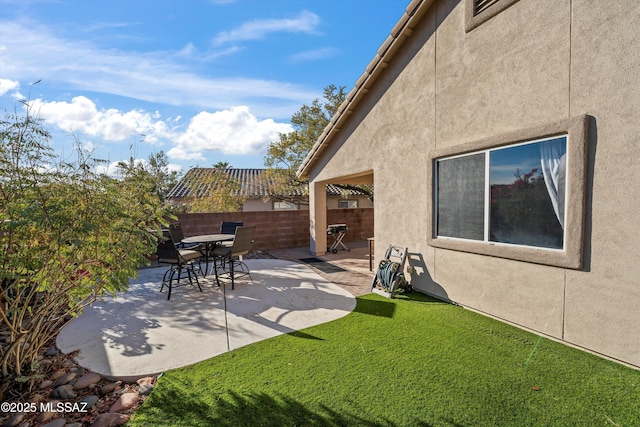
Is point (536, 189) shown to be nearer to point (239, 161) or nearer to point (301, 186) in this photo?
point (301, 186)

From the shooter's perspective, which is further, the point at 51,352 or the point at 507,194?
the point at 507,194

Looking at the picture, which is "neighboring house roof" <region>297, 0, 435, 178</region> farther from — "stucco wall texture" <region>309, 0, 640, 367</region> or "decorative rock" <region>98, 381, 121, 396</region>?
"decorative rock" <region>98, 381, 121, 396</region>

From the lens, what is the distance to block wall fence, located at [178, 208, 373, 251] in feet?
33.6

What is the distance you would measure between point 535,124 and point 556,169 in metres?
0.66

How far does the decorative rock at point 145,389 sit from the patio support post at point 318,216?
301 inches

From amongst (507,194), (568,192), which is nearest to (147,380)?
(507,194)

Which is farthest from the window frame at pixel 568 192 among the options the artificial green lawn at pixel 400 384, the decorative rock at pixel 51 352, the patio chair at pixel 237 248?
the decorative rock at pixel 51 352

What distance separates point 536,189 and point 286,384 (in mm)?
4053

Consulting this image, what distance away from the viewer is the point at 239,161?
A: 79.0ft

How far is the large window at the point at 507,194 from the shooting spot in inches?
150

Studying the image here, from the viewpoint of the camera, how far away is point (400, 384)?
297cm

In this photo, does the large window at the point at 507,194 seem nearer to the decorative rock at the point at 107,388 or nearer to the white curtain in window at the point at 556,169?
the white curtain in window at the point at 556,169

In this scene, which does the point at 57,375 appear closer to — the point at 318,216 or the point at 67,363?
the point at 67,363

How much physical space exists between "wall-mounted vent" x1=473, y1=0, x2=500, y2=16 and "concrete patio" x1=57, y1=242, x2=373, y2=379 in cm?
530
